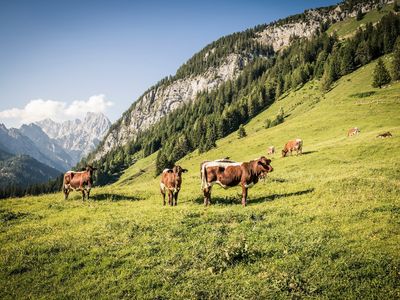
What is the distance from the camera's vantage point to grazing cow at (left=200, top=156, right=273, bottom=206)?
18484 mm

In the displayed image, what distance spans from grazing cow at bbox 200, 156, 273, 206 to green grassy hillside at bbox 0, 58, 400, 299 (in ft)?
4.25

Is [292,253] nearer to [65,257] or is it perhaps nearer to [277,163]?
[65,257]

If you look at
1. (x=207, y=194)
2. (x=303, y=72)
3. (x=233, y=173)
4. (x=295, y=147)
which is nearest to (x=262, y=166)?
(x=233, y=173)

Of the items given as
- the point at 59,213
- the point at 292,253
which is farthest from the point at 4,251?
the point at 292,253

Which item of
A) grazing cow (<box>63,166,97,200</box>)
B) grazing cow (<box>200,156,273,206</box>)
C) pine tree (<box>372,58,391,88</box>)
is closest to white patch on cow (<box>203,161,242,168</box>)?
grazing cow (<box>200,156,273,206</box>)

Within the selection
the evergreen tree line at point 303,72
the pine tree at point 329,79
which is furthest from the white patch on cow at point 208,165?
the evergreen tree line at point 303,72

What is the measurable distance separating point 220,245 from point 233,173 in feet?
23.4

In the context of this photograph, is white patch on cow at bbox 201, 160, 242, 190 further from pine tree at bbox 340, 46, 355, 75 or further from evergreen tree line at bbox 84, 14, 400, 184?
pine tree at bbox 340, 46, 355, 75

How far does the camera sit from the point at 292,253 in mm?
11000

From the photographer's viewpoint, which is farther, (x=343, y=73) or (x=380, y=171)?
(x=343, y=73)

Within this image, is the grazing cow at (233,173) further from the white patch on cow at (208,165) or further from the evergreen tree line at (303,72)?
the evergreen tree line at (303,72)

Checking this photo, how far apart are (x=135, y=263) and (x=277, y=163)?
108 ft

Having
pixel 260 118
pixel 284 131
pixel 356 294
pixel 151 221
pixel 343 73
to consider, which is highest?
pixel 343 73

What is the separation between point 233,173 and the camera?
61.6 feet
